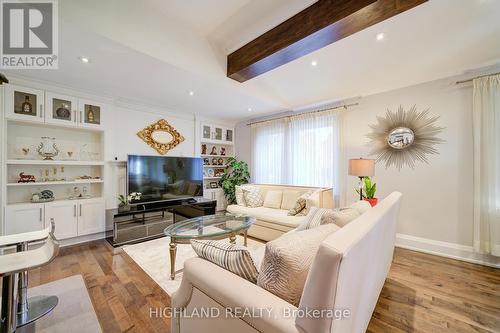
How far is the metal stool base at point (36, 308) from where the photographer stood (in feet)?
5.22

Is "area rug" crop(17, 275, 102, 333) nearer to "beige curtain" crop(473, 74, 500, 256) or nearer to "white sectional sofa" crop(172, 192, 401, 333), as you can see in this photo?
"white sectional sofa" crop(172, 192, 401, 333)

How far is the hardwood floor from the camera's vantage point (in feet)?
5.28

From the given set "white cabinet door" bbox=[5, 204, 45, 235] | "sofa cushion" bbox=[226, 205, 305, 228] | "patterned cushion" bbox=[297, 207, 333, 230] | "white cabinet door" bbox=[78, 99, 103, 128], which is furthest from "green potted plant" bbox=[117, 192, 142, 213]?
"patterned cushion" bbox=[297, 207, 333, 230]

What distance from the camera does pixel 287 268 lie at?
2.93ft

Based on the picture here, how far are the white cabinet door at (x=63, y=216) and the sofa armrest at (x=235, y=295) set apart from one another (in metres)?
3.02

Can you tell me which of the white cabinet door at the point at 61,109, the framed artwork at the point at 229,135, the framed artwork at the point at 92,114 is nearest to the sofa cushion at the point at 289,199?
the framed artwork at the point at 229,135

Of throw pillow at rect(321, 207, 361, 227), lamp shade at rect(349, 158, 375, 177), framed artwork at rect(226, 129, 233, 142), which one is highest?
framed artwork at rect(226, 129, 233, 142)

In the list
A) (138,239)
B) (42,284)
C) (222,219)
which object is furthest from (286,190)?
(42,284)

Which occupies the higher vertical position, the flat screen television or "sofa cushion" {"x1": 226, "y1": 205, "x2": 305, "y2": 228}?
the flat screen television

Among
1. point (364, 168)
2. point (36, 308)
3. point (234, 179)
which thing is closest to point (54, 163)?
point (36, 308)

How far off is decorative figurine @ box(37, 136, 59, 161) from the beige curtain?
20.1 feet

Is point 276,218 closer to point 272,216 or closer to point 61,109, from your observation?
point 272,216

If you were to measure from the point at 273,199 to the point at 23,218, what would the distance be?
3.77m

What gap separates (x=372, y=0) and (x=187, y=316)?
268cm
